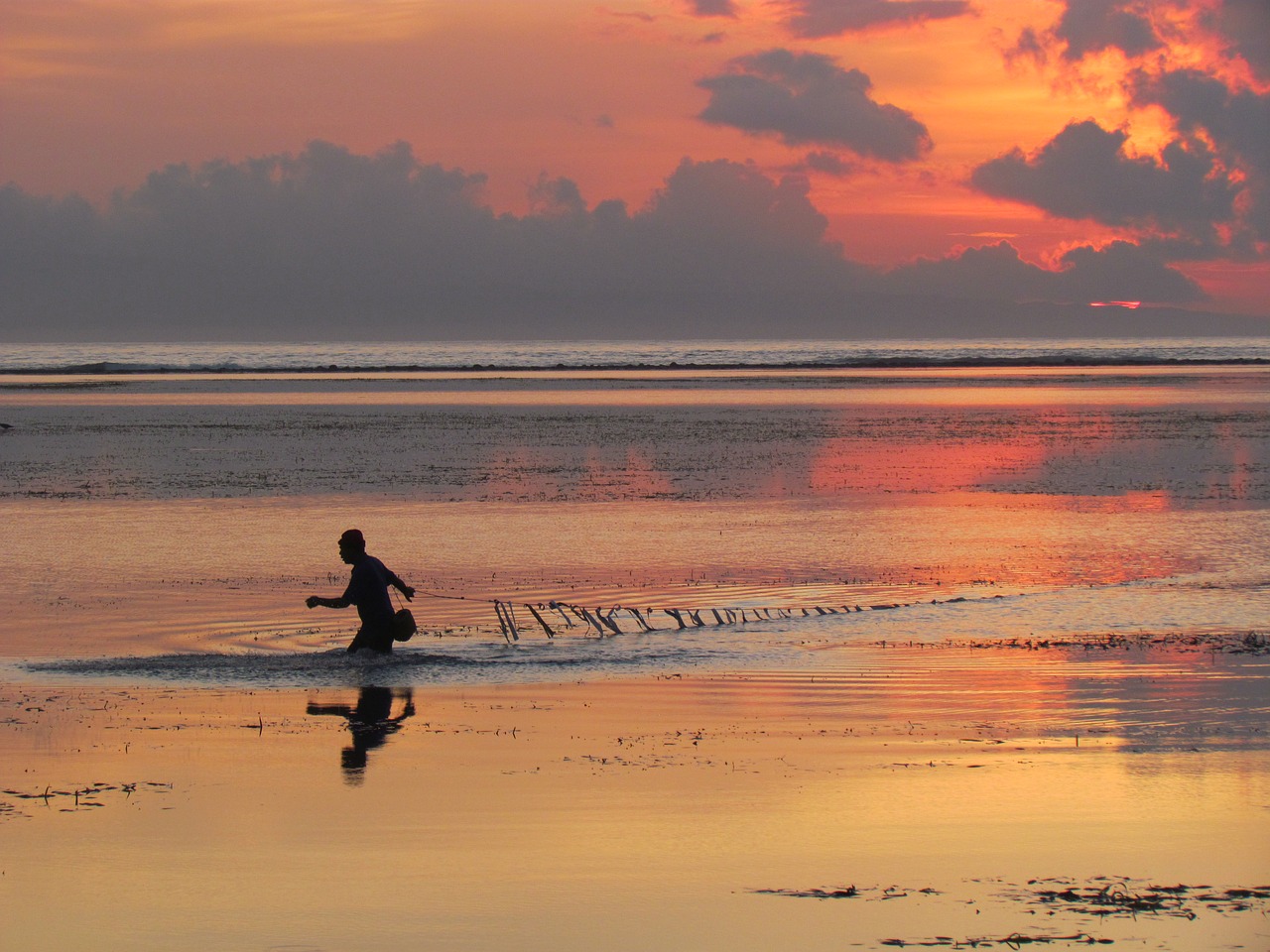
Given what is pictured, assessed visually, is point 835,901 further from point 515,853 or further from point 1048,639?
point 1048,639

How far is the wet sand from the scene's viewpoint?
7.99m

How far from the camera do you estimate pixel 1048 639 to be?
15.6 m

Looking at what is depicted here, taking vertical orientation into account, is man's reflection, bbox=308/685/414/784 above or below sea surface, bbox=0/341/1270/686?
below

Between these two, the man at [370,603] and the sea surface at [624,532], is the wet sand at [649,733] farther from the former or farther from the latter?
the man at [370,603]

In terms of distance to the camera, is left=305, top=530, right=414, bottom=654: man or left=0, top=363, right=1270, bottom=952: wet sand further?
left=305, top=530, right=414, bottom=654: man

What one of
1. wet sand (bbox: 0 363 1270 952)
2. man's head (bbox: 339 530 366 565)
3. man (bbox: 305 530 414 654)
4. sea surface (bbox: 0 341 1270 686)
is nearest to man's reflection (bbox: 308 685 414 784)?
wet sand (bbox: 0 363 1270 952)

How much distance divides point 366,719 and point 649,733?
2342 millimetres

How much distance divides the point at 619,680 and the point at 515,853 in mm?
5010

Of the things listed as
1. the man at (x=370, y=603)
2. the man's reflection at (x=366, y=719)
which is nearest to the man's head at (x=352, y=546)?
the man at (x=370, y=603)

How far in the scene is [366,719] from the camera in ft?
40.5

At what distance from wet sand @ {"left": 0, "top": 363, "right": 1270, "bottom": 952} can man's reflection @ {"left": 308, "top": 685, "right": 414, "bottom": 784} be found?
0.06 meters

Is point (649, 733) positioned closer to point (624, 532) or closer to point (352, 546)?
point (352, 546)

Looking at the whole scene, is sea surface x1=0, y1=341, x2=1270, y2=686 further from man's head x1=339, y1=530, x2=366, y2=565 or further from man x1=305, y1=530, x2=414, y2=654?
man's head x1=339, y1=530, x2=366, y2=565

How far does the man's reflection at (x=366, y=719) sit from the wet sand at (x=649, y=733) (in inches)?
2.2
